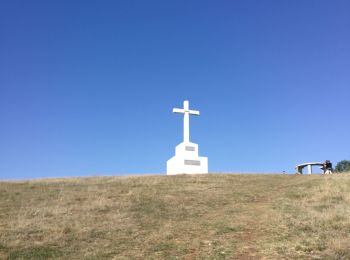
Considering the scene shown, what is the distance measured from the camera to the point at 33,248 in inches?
577

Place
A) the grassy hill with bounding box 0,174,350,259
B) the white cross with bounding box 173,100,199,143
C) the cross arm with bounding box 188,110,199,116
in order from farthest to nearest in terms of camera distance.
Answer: the cross arm with bounding box 188,110,199,116 → the white cross with bounding box 173,100,199,143 → the grassy hill with bounding box 0,174,350,259

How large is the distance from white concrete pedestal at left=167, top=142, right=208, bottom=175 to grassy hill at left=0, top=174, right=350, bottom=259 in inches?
290

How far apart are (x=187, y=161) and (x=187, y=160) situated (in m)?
0.08

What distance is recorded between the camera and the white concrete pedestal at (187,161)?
35.1 meters

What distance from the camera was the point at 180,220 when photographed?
17.7 meters

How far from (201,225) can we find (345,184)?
34.0 ft

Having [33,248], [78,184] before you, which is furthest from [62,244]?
[78,184]

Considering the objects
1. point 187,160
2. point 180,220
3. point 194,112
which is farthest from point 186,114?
point 180,220

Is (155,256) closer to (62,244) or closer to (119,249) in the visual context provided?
(119,249)

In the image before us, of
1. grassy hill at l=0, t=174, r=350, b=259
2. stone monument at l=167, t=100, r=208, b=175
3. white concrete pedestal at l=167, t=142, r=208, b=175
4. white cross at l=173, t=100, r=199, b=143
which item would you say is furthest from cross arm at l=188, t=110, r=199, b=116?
grassy hill at l=0, t=174, r=350, b=259

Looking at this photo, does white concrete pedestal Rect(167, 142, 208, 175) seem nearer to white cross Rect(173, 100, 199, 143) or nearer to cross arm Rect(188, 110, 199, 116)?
white cross Rect(173, 100, 199, 143)

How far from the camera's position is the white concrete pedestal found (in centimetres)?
3506

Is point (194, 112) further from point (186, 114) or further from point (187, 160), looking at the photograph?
point (187, 160)

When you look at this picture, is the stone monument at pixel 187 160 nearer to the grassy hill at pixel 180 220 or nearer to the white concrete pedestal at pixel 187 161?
the white concrete pedestal at pixel 187 161
